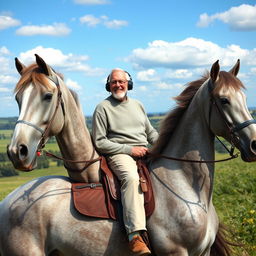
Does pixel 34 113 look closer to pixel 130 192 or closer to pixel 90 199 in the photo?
pixel 90 199

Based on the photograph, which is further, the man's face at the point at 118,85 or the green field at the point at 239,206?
the green field at the point at 239,206

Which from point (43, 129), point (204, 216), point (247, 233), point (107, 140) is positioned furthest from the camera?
point (247, 233)

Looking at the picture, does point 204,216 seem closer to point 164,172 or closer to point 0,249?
point 164,172

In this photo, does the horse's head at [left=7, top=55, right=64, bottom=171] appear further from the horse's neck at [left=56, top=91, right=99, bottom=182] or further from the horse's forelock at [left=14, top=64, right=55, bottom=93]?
the horse's neck at [left=56, top=91, right=99, bottom=182]

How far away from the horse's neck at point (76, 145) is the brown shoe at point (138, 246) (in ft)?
3.23

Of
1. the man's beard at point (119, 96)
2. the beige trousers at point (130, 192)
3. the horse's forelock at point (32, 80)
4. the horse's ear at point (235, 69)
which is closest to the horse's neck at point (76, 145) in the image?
the beige trousers at point (130, 192)

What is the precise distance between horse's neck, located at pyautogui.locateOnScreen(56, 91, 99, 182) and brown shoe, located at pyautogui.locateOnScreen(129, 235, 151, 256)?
0.98 meters

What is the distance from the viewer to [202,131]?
4504mm

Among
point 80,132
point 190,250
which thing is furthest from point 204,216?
point 80,132

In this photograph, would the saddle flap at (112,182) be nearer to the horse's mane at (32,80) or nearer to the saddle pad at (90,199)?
the saddle pad at (90,199)

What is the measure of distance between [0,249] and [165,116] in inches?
114

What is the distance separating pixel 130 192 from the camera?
426 cm

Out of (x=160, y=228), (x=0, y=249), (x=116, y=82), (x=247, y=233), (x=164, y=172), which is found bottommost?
(x=247, y=233)

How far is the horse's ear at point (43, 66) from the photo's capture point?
4.11m
